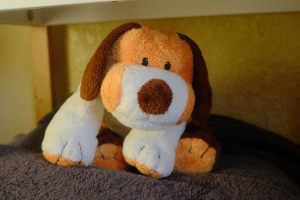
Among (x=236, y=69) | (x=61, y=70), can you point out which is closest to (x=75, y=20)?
(x=61, y=70)

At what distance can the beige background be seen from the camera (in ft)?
2.67

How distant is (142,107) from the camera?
1.40 ft

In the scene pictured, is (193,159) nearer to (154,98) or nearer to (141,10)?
(154,98)

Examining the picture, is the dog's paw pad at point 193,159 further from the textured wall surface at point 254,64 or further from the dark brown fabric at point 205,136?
the textured wall surface at point 254,64

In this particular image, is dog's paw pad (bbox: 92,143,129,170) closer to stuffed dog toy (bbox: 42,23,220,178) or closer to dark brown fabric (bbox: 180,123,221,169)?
stuffed dog toy (bbox: 42,23,220,178)

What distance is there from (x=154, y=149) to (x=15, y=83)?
68 cm

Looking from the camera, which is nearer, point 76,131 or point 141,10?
point 76,131

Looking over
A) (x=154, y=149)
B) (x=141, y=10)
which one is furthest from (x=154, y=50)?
(x=141, y=10)

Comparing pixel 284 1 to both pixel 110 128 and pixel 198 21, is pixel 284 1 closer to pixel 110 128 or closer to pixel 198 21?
pixel 198 21

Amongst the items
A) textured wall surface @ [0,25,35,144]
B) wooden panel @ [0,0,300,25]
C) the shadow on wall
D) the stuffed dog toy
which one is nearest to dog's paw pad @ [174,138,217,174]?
the stuffed dog toy

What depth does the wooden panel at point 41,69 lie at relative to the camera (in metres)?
0.92

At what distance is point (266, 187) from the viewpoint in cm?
46

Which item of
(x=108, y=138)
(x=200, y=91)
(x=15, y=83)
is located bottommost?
(x=15, y=83)

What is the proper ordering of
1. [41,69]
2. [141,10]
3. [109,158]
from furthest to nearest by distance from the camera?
[41,69], [141,10], [109,158]
